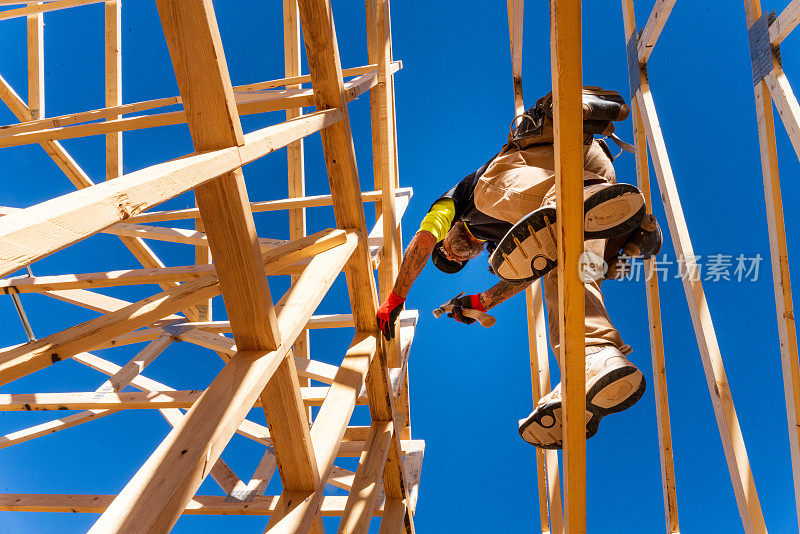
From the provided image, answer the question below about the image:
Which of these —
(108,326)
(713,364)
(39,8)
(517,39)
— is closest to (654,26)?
(517,39)

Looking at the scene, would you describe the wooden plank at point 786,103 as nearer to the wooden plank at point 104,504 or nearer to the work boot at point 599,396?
the work boot at point 599,396

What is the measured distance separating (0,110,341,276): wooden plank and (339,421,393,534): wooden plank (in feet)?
6.03

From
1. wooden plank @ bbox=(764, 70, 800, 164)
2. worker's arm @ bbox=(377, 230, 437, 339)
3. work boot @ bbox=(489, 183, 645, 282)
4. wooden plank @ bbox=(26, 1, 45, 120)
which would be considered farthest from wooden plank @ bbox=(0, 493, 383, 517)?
wooden plank @ bbox=(764, 70, 800, 164)

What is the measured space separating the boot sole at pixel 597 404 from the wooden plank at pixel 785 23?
2059 mm

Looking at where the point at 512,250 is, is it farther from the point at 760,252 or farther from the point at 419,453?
the point at 760,252

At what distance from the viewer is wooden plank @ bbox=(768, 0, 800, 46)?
2979 mm

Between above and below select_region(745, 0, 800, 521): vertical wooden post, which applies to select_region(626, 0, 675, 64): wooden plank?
above

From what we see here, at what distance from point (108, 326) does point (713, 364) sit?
295 cm

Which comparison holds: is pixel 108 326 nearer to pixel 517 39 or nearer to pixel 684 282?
pixel 684 282

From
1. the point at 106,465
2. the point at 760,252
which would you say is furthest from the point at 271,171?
the point at 760,252

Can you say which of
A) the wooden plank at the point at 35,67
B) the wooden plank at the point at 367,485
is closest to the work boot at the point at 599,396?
the wooden plank at the point at 367,485

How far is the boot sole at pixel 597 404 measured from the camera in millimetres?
2400

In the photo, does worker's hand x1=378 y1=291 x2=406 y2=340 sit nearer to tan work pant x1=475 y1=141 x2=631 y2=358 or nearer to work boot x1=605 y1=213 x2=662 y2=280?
tan work pant x1=475 y1=141 x2=631 y2=358

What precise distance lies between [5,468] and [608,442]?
8.97 metres
